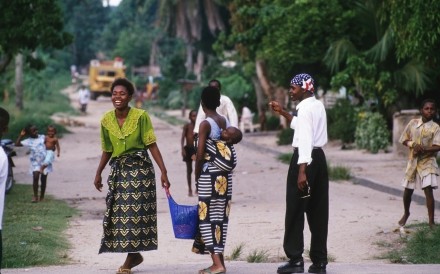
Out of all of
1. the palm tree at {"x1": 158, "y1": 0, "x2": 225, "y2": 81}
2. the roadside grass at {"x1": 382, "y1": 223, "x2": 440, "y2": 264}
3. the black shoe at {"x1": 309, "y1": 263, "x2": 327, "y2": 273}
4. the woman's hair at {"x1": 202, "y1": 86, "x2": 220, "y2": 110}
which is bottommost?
the roadside grass at {"x1": 382, "y1": 223, "x2": 440, "y2": 264}

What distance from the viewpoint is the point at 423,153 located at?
1294cm

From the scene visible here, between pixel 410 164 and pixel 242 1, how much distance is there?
78.2 ft

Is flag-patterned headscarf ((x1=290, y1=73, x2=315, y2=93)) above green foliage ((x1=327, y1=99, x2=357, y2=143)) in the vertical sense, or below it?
above

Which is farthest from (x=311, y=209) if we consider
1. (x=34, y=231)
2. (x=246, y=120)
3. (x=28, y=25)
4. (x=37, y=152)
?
(x=246, y=120)

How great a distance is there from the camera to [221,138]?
9.77 metres

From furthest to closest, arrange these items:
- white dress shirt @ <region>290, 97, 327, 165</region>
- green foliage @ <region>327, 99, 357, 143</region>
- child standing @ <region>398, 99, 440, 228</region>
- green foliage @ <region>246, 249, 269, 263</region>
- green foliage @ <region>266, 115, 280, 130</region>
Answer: green foliage @ <region>266, 115, 280, 130</region> → green foliage @ <region>327, 99, 357, 143</region> → child standing @ <region>398, 99, 440, 228</region> → green foliage @ <region>246, 249, 269, 263</region> → white dress shirt @ <region>290, 97, 327, 165</region>

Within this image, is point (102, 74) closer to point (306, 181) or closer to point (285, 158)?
point (285, 158)

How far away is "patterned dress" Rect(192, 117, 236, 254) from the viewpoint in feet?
31.3

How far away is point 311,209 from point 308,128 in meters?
0.83

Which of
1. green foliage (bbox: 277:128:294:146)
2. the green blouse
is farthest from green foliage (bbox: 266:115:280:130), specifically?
the green blouse

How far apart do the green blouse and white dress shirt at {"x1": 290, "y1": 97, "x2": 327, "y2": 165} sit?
130 centimetres

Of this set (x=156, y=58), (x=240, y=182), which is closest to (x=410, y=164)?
(x=240, y=182)

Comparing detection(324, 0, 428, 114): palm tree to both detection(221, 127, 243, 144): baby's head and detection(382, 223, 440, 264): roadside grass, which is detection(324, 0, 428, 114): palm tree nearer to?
detection(382, 223, 440, 264): roadside grass

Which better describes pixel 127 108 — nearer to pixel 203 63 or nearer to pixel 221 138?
pixel 221 138
